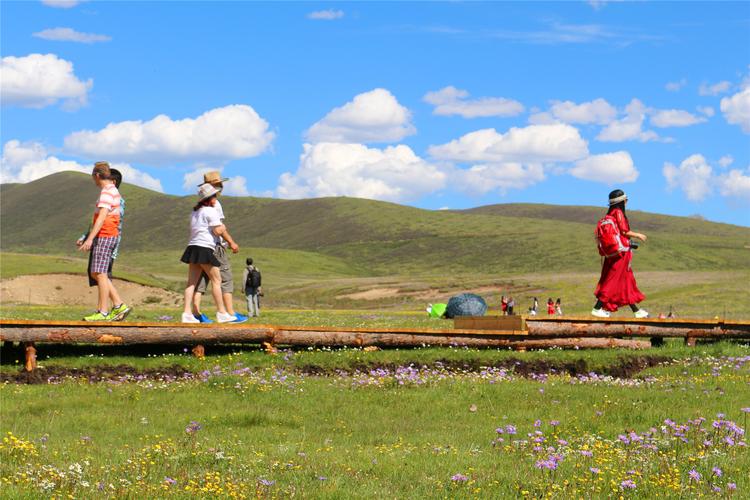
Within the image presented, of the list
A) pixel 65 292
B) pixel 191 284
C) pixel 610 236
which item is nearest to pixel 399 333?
pixel 191 284

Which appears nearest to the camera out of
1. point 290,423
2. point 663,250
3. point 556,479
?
point 556,479

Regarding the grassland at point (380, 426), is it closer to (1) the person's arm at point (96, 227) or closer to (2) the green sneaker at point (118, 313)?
(2) the green sneaker at point (118, 313)

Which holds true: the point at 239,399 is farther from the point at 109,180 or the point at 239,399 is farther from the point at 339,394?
the point at 109,180

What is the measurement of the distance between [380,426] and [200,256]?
8.63 m

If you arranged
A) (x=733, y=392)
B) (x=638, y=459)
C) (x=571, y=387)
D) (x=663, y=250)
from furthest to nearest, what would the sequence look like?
(x=663, y=250) < (x=571, y=387) < (x=733, y=392) < (x=638, y=459)

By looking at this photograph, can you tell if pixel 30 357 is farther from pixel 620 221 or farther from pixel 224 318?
pixel 620 221

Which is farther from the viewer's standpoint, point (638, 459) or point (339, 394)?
point (339, 394)

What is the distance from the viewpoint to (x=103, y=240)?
20219mm

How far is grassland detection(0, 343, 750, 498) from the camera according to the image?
8875 mm

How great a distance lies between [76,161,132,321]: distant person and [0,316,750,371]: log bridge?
1.16 metres


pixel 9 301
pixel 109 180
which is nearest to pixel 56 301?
pixel 9 301

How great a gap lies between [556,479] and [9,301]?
53576mm

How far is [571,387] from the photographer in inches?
665

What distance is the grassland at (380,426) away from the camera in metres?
8.88
